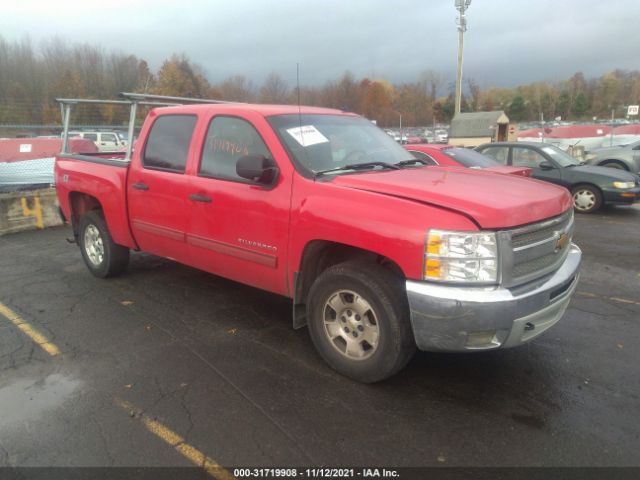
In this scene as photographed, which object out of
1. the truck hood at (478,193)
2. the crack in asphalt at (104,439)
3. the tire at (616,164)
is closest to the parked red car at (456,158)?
the truck hood at (478,193)

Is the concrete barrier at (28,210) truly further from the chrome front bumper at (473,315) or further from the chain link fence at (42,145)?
the chrome front bumper at (473,315)

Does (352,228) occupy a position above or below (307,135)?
below

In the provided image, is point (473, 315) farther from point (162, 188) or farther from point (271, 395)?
point (162, 188)

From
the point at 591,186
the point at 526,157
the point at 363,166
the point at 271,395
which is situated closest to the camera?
the point at 271,395

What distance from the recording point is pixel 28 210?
9.05m

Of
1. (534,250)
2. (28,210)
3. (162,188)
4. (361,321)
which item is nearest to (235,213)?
(162,188)

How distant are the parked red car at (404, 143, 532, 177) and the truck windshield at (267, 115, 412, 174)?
442 cm

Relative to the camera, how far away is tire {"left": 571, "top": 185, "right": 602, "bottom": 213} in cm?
1012

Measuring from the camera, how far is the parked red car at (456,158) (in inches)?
349

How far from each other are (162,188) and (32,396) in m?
2.03

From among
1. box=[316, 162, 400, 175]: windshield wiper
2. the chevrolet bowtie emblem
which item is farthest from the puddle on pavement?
the chevrolet bowtie emblem

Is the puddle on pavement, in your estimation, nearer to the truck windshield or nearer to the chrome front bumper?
the truck windshield

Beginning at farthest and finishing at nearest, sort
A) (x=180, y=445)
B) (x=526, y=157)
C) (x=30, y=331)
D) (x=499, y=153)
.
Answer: (x=499, y=153)
(x=526, y=157)
(x=30, y=331)
(x=180, y=445)

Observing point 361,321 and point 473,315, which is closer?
point 473,315
